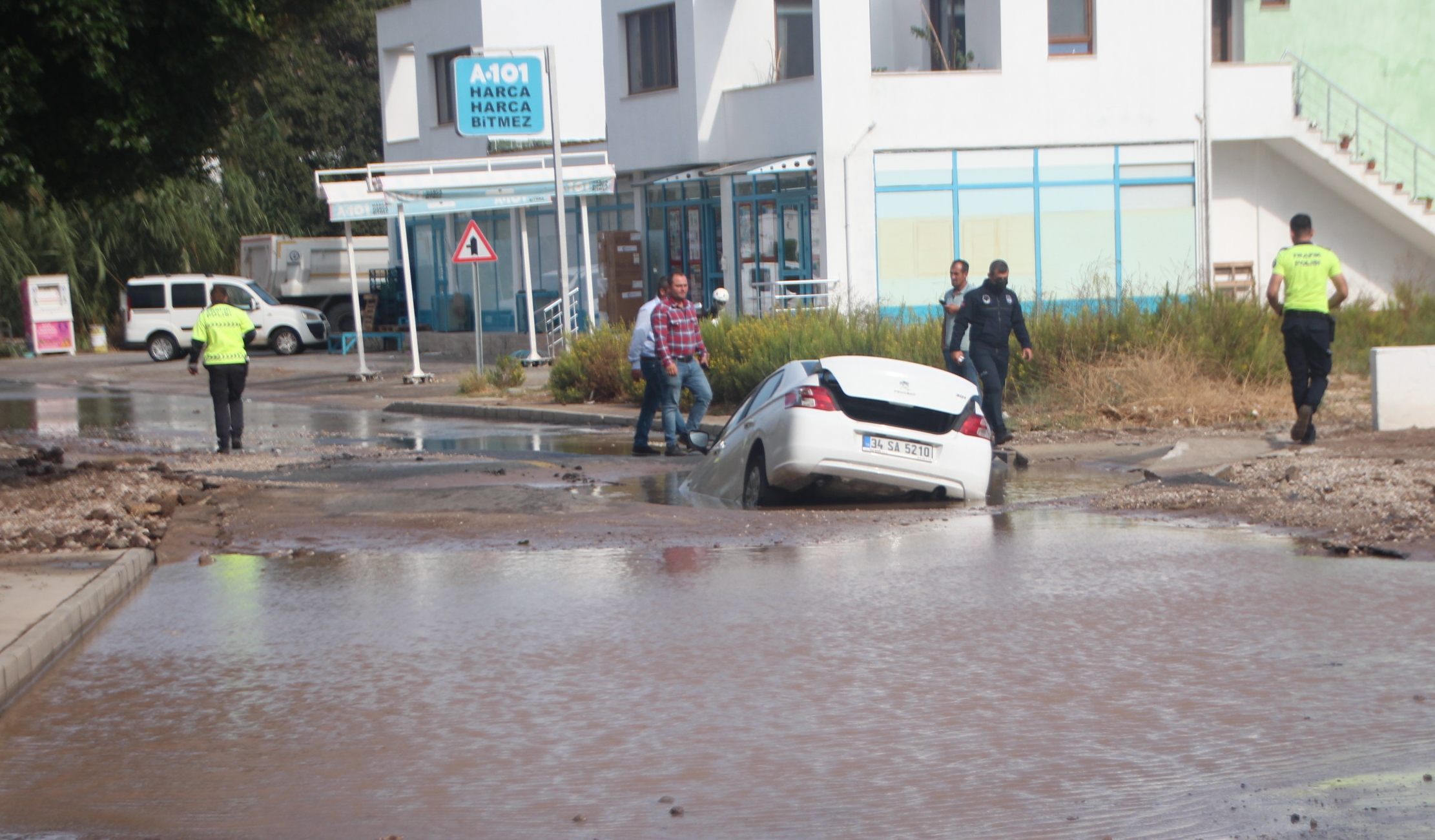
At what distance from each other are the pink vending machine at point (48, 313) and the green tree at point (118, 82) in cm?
3210

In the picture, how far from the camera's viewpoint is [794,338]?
65.3ft

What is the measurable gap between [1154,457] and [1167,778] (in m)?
9.36

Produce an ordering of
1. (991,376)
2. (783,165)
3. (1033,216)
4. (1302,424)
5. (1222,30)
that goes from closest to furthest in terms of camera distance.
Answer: (1302,424) < (991,376) < (783,165) < (1033,216) < (1222,30)

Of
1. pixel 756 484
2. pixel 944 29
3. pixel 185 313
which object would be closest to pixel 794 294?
pixel 944 29

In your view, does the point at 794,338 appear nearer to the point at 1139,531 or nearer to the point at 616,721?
the point at 1139,531

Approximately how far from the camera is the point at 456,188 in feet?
94.7

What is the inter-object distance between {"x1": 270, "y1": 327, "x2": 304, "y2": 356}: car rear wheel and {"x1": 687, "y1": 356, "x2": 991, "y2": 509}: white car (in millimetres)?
30755

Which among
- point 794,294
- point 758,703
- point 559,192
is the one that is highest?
point 559,192

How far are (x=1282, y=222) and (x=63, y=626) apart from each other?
28.0 m

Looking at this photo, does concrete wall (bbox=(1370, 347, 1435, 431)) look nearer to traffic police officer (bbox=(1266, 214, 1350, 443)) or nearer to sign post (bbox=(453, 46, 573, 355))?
traffic police officer (bbox=(1266, 214, 1350, 443))

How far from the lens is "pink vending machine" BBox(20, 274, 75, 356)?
42.3m

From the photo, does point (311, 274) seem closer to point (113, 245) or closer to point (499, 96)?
point (113, 245)

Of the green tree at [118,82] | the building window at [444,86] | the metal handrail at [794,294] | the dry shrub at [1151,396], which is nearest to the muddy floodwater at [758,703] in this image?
the green tree at [118,82]

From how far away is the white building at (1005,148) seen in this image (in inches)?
1119
